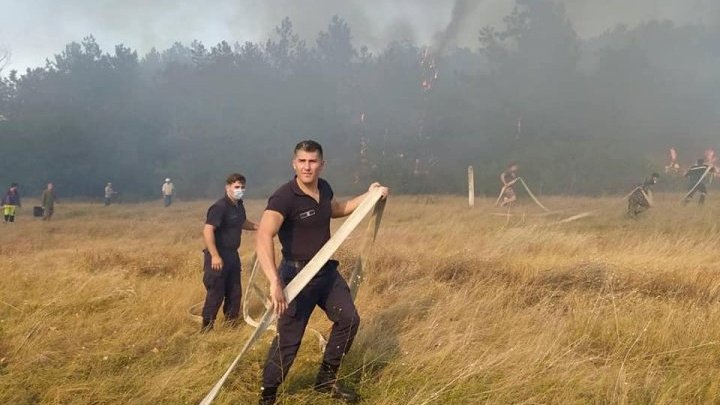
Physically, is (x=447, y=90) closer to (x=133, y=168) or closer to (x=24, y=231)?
(x=133, y=168)

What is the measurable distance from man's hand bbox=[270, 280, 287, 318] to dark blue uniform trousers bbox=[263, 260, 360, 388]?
0.21 meters

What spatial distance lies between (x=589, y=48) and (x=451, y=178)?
865 inches

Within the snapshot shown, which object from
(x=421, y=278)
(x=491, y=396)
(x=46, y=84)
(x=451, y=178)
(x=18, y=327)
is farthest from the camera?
(x=46, y=84)

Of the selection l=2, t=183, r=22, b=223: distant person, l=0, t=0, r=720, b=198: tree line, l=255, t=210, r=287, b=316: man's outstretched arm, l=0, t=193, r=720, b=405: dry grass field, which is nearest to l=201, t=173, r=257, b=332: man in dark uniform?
l=0, t=193, r=720, b=405: dry grass field

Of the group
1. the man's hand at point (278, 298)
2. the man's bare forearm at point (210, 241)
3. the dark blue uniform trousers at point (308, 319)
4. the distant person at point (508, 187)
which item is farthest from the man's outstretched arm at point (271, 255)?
the distant person at point (508, 187)

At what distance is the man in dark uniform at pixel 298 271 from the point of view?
9.55 feet

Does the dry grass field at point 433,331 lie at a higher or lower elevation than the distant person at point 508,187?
lower

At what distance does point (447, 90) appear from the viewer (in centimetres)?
3634

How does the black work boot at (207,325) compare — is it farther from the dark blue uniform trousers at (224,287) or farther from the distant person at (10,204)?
the distant person at (10,204)

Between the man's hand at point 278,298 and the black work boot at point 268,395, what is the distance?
0.52 meters

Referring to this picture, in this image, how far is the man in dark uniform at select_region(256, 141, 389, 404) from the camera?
291 centimetres

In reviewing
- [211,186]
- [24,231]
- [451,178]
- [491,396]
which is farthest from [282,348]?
[211,186]

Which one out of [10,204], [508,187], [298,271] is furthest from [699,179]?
[10,204]

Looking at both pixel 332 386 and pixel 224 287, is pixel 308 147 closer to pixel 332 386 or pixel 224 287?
pixel 332 386
